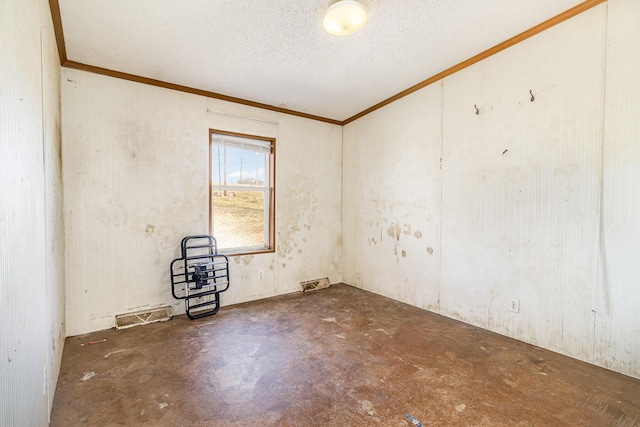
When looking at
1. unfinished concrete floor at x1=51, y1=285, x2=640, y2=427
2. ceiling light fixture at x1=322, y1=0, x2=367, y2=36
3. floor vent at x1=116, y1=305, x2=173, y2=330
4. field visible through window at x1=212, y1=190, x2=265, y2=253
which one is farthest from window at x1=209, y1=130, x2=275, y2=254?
ceiling light fixture at x1=322, y1=0, x2=367, y2=36

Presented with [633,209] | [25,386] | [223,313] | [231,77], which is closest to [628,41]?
[633,209]

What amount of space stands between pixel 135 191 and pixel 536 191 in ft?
13.1

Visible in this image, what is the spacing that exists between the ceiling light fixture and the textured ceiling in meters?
0.08

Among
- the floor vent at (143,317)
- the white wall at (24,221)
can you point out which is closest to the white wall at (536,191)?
the floor vent at (143,317)

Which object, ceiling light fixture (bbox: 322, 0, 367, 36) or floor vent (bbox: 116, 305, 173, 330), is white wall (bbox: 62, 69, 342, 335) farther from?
ceiling light fixture (bbox: 322, 0, 367, 36)

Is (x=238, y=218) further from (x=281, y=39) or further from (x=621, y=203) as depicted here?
(x=621, y=203)

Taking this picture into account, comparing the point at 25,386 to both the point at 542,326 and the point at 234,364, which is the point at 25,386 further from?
the point at 542,326

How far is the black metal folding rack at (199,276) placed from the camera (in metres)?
3.10

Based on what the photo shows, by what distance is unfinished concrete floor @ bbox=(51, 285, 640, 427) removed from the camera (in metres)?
1.60

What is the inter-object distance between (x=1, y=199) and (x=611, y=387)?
342cm

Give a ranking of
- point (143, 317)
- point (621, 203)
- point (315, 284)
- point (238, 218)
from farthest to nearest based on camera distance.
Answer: point (315, 284) → point (238, 218) → point (143, 317) → point (621, 203)

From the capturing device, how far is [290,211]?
4.09m

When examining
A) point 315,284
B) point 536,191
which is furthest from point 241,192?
point 536,191

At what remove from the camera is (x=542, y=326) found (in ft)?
7.71
